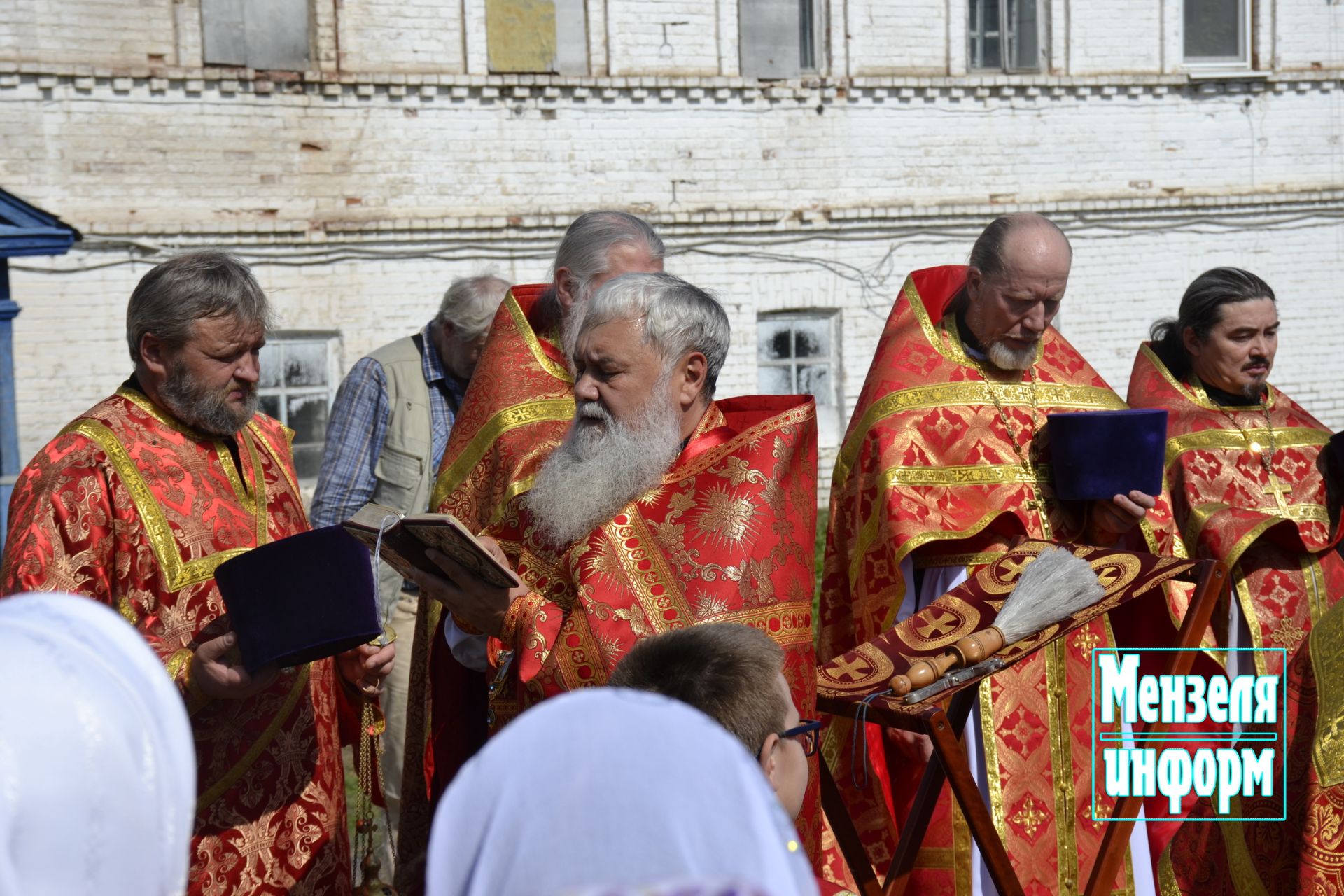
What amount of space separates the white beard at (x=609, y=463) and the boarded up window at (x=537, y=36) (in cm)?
995

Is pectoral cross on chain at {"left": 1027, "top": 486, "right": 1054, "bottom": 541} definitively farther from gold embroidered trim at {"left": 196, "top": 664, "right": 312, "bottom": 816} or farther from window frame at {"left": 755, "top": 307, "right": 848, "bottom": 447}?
window frame at {"left": 755, "top": 307, "right": 848, "bottom": 447}

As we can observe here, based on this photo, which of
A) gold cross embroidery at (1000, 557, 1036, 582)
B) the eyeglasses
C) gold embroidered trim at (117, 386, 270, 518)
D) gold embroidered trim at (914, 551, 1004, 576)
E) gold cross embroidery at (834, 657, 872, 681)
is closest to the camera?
the eyeglasses

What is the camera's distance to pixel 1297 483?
5234mm

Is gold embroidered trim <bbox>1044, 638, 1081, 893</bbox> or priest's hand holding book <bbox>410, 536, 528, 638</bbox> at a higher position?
priest's hand holding book <bbox>410, 536, 528, 638</bbox>

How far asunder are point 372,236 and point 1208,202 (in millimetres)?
7895

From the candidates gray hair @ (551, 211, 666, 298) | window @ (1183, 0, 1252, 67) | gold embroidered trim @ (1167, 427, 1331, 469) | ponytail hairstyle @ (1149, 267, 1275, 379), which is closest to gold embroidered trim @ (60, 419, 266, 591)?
gray hair @ (551, 211, 666, 298)

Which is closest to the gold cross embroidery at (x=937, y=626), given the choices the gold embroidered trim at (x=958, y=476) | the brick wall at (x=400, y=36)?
the gold embroidered trim at (x=958, y=476)

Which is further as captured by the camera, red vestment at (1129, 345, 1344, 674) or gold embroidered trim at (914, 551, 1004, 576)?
red vestment at (1129, 345, 1344, 674)

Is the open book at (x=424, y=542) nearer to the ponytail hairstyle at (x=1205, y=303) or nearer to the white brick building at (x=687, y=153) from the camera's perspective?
the ponytail hairstyle at (x=1205, y=303)

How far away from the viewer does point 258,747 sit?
365 centimetres

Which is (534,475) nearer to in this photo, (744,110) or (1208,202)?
(744,110)

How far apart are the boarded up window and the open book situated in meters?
10.1

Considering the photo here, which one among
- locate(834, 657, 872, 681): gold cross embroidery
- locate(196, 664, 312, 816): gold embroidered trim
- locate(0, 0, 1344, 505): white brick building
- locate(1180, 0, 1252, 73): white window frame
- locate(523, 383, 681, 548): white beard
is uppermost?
locate(1180, 0, 1252, 73): white window frame

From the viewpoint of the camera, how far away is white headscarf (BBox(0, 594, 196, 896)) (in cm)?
141
